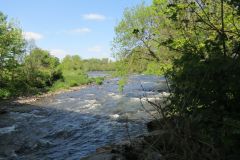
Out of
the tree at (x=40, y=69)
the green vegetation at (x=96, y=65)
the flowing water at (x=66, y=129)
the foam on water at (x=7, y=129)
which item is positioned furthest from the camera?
the green vegetation at (x=96, y=65)

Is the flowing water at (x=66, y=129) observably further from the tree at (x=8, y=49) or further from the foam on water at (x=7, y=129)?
the tree at (x=8, y=49)

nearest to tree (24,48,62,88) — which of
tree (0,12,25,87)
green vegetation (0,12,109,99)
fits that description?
green vegetation (0,12,109,99)

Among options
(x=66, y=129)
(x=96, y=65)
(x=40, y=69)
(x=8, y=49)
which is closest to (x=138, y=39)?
(x=66, y=129)

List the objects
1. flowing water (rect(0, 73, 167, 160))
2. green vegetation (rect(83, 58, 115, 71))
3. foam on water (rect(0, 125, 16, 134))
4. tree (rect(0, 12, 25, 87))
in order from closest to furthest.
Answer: flowing water (rect(0, 73, 167, 160)) → foam on water (rect(0, 125, 16, 134)) → tree (rect(0, 12, 25, 87)) → green vegetation (rect(83, 58, 115, 71))

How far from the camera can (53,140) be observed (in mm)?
15938

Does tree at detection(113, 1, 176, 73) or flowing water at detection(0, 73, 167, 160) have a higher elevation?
tree at detection(113, 1, 176, 73)

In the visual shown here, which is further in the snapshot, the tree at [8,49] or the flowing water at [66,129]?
the tree at [8,49]

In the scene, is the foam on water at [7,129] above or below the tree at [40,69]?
below

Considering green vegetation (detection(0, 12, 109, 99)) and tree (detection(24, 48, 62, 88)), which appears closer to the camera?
green vegetation (detection(0, 12, 109, 99))

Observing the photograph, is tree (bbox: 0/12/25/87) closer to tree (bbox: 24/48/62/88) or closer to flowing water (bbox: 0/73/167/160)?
tree (bbox: 24/48/62/88)

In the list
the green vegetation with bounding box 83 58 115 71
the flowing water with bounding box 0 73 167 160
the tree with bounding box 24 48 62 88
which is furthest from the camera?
the green vegetation with bounding box 83 58 115 71

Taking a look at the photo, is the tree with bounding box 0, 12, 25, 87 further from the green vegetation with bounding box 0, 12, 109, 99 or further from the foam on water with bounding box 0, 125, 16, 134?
the foam on water with bounding box 0, 125, 16, 134

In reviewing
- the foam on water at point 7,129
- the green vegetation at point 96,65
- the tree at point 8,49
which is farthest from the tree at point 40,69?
the green vegetation at point 96,65

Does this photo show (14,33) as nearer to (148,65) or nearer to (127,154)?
(148,65)
